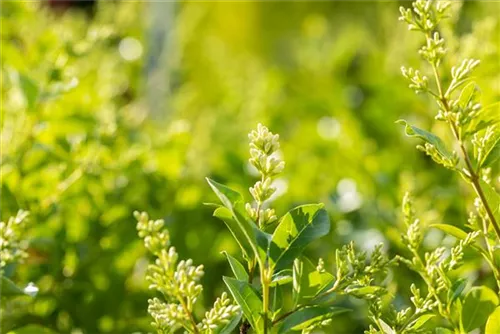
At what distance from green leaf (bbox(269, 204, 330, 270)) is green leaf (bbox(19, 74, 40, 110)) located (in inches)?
24.1

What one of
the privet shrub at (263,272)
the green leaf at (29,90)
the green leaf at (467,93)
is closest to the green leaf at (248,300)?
the privet shrub at (263,272)

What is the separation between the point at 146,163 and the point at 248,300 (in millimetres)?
767

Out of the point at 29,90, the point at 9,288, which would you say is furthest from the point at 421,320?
the point at 29,90

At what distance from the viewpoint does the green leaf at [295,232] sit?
65cm

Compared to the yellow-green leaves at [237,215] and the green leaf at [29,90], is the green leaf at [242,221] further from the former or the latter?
the green leaf at [29,90]

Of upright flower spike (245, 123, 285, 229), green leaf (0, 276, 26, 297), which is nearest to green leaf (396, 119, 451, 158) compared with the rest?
upright flower spike (245, 123, 285, 229)

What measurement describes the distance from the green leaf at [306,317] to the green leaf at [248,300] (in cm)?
2

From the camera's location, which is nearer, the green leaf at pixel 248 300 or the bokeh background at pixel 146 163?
the green leaf at pixel 248 300

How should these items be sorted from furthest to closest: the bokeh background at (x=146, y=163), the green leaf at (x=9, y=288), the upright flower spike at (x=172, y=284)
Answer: the bokeh background at (x=146, y=163) < the green leaf at (x=9, y=288) < the upright flower spike at (x=172, y=284)

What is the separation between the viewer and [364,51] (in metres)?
2.81

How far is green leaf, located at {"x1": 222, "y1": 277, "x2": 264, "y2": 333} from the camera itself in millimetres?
639

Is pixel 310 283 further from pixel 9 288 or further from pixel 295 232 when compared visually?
pixel 9 288

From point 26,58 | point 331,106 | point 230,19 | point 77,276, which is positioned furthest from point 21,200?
point 230,19

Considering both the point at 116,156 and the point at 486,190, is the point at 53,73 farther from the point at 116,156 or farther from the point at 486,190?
the point at 486,190
